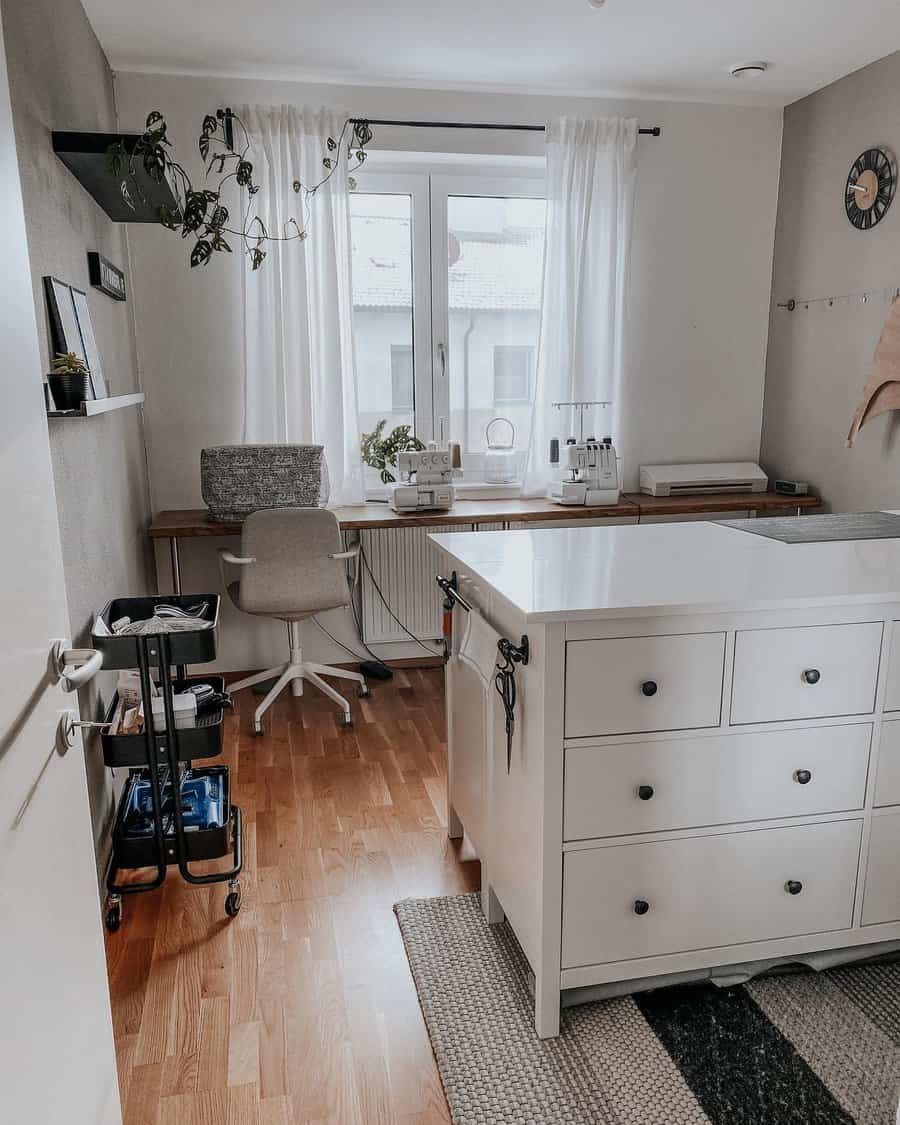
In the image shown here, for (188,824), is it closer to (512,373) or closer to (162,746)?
(162,746)

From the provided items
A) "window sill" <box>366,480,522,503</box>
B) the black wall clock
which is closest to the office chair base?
"window sill" <box>366,480,522,503</box>

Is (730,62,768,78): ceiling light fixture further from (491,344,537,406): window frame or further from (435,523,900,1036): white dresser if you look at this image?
(435,523,900,1036): white dresser

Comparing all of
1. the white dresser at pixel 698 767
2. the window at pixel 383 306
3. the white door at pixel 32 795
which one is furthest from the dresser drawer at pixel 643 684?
the window at pixel 383 306

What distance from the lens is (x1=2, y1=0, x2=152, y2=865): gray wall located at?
2178 millimetres

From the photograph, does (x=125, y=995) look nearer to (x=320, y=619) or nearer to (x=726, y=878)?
(x=726, y=878)

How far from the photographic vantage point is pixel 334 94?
3.84 metres

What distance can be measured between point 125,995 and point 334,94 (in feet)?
Answer: 11.7

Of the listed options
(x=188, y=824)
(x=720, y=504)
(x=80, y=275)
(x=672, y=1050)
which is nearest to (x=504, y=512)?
(x=720, y=504)

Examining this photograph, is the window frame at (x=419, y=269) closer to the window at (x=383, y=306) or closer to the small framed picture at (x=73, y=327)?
the window at (x=383, y=306)

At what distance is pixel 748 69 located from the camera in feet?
12.2

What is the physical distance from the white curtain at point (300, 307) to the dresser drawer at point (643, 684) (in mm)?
2535

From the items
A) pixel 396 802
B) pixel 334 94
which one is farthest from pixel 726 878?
pixel 334 94

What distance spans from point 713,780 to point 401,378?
9.72 ft

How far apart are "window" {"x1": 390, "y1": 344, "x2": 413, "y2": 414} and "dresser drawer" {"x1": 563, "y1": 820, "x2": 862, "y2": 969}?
2.95m
